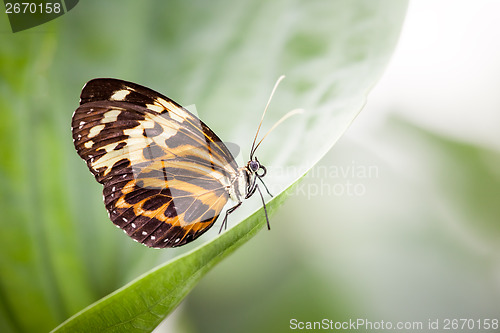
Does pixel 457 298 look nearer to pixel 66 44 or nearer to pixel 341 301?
pixel 341 301

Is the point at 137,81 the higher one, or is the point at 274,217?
the point at 137,81

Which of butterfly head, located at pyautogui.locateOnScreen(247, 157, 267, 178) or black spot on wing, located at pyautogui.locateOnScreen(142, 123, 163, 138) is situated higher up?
black spot on wing, located at pyautogui.locateOnScreen(142, 123, 163, 138)

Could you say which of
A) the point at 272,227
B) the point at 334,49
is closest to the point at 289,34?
the point at 334,49

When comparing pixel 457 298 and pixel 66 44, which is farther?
pixel 457 298

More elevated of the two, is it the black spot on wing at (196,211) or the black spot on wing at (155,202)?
the black spot on wing at (155,202)
